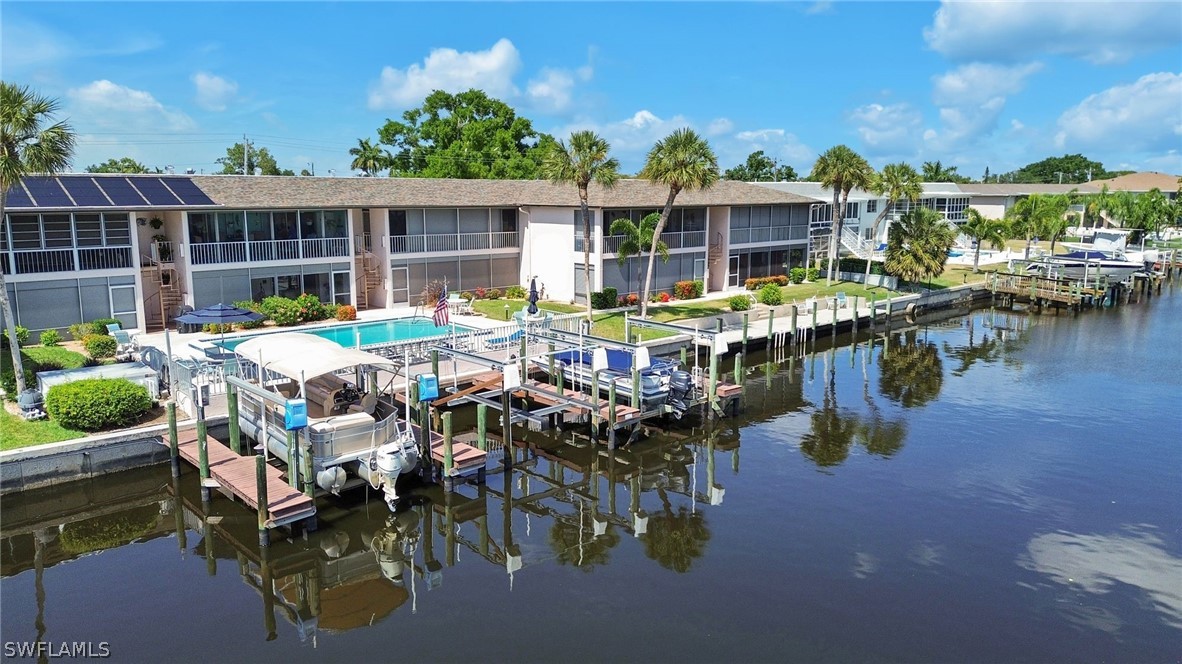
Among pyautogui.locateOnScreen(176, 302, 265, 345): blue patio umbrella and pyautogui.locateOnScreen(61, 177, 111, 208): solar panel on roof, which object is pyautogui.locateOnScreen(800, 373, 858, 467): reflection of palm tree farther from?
pyautogui.locateOnScreen(61, 177, 111, 208): solar panel on roof

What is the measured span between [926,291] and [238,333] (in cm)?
4111

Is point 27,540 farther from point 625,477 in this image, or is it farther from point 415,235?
point 415,235

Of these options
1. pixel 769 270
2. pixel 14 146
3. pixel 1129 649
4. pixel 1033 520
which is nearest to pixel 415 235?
pixel 14 146

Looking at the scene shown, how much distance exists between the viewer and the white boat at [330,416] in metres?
18.8

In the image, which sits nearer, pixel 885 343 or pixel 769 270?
pixel 885 343

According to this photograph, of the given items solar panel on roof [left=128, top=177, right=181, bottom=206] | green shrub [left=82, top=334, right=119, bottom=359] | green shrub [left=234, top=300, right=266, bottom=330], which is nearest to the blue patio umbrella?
green shrub [left=82, top=334, right=119, bottom=359]

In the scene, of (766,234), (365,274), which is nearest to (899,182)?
(766,234)

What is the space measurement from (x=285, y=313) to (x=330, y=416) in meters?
16.1

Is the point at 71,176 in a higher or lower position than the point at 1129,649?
higher

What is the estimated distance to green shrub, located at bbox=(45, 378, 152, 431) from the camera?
20828 mm

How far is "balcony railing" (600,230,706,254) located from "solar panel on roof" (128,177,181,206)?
18642 millimetres

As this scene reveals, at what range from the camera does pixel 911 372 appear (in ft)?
115

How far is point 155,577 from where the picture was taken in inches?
643

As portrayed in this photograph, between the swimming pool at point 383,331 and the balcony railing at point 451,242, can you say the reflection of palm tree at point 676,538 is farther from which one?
the balcony railing at point 451,242
